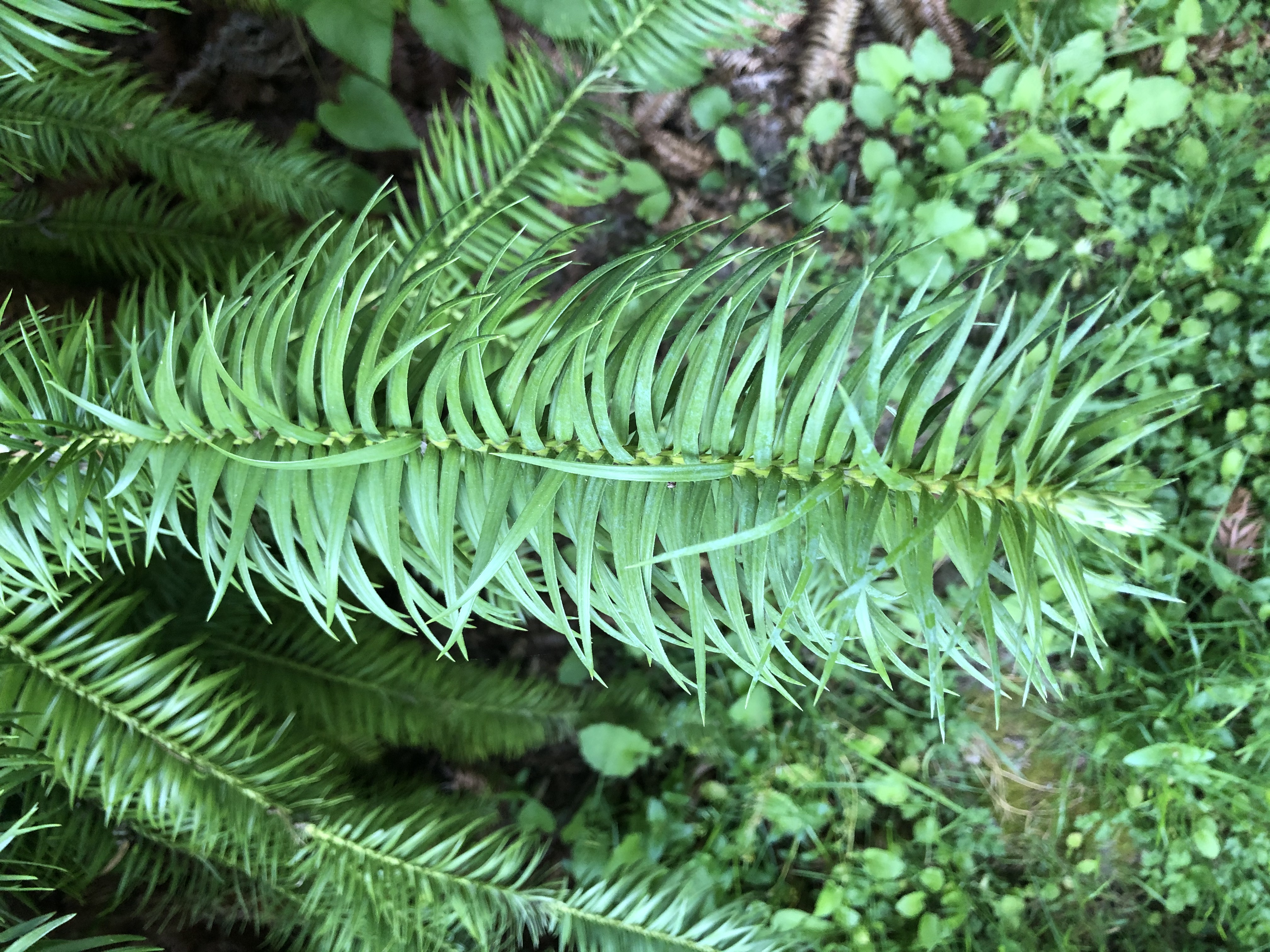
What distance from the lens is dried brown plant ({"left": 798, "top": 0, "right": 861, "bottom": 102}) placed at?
5.86 ft

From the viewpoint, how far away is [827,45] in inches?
71.9

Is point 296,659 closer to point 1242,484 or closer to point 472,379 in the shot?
point 472,379

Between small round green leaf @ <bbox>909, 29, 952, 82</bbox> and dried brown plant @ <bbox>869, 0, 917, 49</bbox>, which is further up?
dried brown plant @ <bbox>869, 0, 917, 49</bbox>

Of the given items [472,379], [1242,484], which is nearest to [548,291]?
[472,379]

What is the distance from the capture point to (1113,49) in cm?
174

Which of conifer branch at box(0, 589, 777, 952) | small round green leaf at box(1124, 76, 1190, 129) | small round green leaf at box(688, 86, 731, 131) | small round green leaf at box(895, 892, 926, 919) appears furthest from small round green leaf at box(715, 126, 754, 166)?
small round green leaf at box(895, 892, 926, 919)

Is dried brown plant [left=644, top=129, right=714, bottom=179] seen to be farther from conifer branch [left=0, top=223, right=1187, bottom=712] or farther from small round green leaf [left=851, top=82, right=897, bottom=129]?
conifer branch [left=0, top=223, right=1187, bottom=712]

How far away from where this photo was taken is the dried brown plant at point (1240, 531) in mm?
1545

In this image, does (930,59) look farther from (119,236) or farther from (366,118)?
(119,236)

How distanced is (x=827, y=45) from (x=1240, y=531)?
137 cm

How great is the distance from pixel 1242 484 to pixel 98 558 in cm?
210

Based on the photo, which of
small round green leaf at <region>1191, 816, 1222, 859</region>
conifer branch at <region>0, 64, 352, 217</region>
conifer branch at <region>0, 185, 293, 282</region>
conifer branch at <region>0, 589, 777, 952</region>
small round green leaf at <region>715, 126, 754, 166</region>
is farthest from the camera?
small round green leaf at <region>715, 126, 754, 166</region>

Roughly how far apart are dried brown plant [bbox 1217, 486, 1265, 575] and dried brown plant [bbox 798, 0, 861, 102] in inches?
49.9

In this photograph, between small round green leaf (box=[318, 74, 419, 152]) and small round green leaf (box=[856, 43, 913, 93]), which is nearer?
small round green leaf (box=[318, 74, 419, 152])
